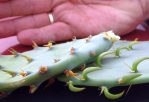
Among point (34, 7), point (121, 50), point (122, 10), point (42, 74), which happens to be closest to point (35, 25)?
point (34, 7)

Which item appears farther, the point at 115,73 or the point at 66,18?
the point at 66,18

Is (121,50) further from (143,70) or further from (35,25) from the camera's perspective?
(35,25)

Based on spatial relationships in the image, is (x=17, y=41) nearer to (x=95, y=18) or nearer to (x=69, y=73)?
(x=95, y=18)

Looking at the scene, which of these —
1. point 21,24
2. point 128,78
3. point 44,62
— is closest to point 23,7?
point 21,24

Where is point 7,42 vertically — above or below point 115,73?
above

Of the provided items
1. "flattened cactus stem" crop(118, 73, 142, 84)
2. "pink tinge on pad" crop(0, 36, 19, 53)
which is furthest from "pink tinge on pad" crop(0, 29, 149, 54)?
"flattened cactus stem" crop(118, 73, 142, 84)

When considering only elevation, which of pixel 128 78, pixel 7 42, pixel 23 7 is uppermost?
pixel 23 7

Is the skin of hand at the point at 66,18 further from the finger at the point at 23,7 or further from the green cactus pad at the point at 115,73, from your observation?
the green cactus pad at the point at 115,73
